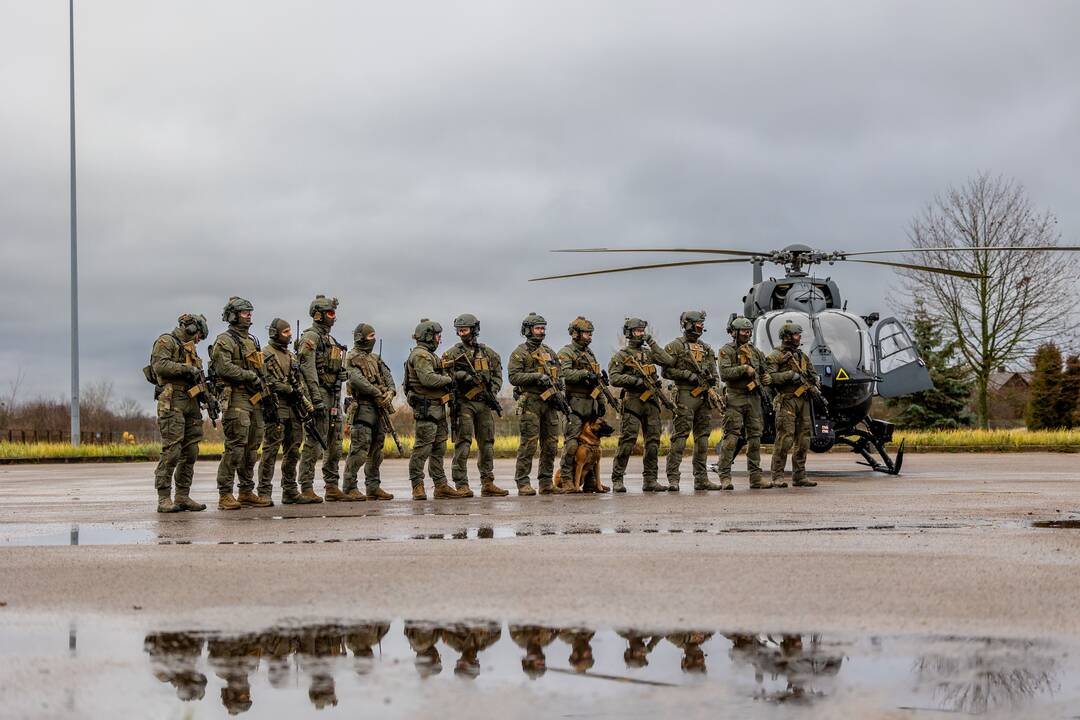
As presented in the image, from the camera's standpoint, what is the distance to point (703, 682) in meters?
4.21

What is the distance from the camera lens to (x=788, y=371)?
15125 mm

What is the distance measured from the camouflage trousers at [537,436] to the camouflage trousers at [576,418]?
0.17 m

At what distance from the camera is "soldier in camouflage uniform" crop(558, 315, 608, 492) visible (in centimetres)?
1455

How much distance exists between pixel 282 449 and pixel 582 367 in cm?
382

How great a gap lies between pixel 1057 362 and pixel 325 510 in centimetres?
3923

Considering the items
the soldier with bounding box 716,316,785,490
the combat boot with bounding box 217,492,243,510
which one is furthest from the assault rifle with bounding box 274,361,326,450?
the soldier with bounding box 716,316,785,490

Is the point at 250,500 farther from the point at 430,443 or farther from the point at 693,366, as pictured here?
the point at 693,366

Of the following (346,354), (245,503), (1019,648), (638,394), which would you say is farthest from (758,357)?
(1019,648)

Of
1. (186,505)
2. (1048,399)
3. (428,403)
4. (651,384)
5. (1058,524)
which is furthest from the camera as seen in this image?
(1048,399)

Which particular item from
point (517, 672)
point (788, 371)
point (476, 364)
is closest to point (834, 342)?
point (788, 371)

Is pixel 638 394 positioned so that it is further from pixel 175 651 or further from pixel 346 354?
pixel 175 651

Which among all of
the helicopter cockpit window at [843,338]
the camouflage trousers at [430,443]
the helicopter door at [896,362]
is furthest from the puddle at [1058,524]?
the helicopter door at [896,362]

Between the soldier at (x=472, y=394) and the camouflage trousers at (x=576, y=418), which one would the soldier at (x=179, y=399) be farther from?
the camouflage trousers at (x=576, y=418)

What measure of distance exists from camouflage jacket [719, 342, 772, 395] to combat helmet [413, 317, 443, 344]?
3.65 m
